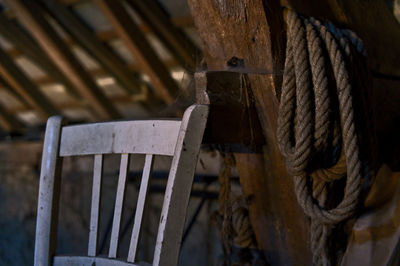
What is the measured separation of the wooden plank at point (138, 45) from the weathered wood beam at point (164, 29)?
0.10 meters

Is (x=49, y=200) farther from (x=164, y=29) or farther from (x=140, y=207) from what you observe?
(x=164, y=29)

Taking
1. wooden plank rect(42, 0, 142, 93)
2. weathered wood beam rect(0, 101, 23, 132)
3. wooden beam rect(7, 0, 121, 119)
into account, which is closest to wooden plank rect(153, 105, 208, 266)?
wooden beam rect(7, 0, 121, 119)

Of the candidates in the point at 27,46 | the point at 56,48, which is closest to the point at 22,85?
the point at 27,46

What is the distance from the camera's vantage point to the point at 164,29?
98.0 inches

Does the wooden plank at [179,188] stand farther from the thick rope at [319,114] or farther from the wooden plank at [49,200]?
the wooden plank at [49,200]

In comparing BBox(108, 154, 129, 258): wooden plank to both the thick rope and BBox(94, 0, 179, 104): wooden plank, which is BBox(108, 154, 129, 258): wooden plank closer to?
the thick rope

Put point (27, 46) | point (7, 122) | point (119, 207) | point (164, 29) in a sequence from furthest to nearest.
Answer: point (7, 122)
point (27, 46)
point (164, 29)
point (119, 207)

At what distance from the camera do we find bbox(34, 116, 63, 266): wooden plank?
89 cm

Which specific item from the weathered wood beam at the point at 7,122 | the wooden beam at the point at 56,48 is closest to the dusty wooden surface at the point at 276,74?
the wooden beam at the point at 56,48

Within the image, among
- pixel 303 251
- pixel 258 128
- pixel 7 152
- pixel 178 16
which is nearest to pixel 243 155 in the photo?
pixel 258 128

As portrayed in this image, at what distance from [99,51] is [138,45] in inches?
24.3

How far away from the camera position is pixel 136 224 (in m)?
0.73

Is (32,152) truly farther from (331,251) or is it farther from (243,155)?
(331,251)

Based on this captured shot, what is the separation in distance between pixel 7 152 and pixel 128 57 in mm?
1174
